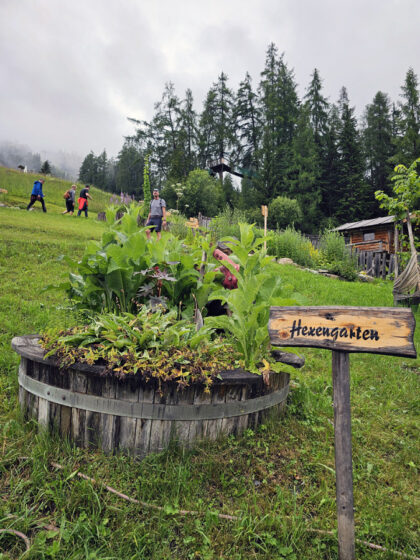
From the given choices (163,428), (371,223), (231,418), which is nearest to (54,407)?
(163,428)

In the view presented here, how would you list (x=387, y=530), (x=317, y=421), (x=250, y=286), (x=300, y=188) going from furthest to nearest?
1. (x=300, y=188)
2. (x=317, y=421)
3. (x=250, y=286)
4. (x=387, y=530)

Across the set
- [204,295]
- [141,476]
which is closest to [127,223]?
[204,295]

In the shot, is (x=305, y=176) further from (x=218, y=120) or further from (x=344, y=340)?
(x=344, y=340)

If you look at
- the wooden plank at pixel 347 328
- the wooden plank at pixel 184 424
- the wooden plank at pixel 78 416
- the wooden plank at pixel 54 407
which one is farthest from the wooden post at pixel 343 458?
the wooden plank at pixel 54 407

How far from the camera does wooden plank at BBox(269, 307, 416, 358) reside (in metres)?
1.39

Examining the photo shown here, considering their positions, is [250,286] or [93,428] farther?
[250,286]

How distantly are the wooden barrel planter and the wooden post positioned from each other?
26.3 inches

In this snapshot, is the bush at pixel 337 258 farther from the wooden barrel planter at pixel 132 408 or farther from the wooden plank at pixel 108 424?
the wooden plank at pixel 108 424

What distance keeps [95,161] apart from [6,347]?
6985cm

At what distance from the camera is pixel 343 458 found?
150 cm

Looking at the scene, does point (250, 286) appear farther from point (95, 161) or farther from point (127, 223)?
point (95, 161)

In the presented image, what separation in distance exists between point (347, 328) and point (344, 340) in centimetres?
5

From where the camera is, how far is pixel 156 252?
291cm

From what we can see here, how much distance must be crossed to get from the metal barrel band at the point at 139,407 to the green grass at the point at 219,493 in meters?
0.19
